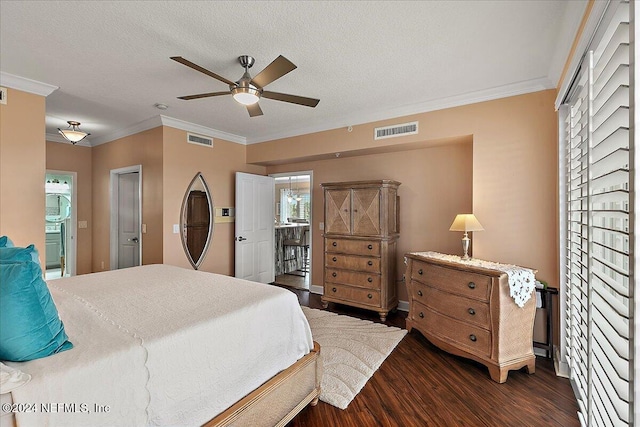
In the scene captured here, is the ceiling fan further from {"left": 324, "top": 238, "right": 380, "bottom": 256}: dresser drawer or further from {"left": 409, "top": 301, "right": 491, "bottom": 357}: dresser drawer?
{"left": 409, "top": 301, "right": 491, "bottom": 357}: dresser drawer

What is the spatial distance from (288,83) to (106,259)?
14.5ft

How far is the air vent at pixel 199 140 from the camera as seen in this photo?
4.38 m

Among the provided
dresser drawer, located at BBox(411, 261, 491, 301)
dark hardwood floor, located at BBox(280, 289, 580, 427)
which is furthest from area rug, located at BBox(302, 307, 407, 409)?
dresser drawer, located at BBox(411, 261, 491, 301)

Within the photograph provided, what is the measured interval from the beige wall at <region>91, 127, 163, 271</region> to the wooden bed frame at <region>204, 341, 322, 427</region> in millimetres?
3003

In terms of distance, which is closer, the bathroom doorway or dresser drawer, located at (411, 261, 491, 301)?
dresser drawer, located at (411, 261, 491, 301)

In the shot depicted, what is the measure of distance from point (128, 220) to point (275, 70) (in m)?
4.16

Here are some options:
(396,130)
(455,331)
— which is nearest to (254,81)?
(396,130)

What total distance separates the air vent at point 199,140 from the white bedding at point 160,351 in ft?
8.71

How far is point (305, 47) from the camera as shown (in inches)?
91.6

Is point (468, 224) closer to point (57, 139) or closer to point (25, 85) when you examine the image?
point (25, 85)

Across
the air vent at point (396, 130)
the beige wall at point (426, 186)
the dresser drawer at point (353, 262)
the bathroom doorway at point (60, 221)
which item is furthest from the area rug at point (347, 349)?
the bathroom doorway at point (60, 221)

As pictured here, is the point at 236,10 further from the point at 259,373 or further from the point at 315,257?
the point at 315,257

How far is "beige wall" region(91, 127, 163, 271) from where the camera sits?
4.15 m

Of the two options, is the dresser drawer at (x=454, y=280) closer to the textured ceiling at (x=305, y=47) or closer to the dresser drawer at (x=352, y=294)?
the dresser drawer at (x=352, y=294)
